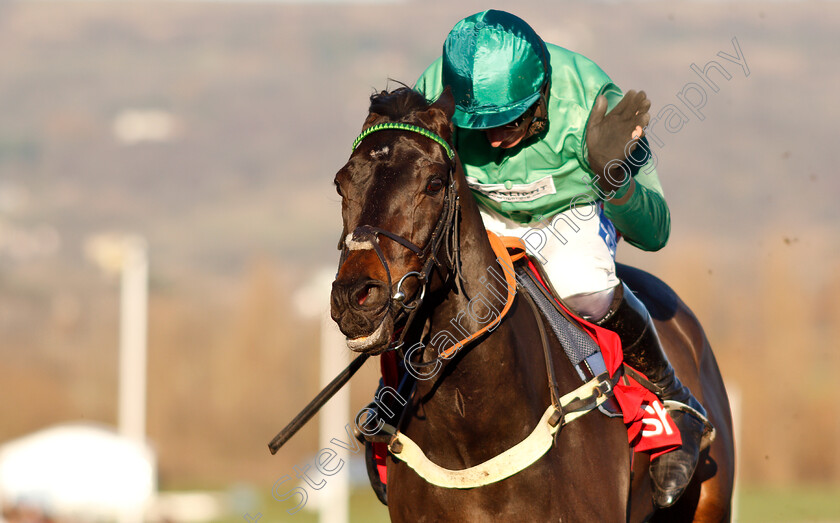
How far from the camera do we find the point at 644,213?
4402 millimetres

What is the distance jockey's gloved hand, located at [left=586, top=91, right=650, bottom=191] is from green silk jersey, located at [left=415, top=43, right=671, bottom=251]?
360mm

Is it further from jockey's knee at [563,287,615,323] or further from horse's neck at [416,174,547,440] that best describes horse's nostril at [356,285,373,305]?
jockey's knee at [563,287,615,323]

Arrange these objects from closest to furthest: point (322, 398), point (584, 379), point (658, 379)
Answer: point (584, 379)
point (322, 398)
point (658, 379)

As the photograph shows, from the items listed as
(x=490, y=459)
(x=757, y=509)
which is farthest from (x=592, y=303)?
(x=757, y=509)

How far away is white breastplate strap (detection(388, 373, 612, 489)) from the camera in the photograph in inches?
146

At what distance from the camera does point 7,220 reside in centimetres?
5241

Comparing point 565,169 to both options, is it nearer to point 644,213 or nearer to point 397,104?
point 644,213

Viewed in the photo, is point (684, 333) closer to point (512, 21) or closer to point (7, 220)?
point (512, 21)

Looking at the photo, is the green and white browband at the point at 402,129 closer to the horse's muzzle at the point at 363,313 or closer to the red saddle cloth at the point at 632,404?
the horse's muzzle at the point at 363,313

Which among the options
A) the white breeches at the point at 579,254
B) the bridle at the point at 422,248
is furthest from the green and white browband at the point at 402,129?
the white breeches at the point at 579,254

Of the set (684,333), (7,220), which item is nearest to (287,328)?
(7,220)

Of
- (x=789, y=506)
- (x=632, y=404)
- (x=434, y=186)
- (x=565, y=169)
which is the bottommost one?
(x=789, y=506)

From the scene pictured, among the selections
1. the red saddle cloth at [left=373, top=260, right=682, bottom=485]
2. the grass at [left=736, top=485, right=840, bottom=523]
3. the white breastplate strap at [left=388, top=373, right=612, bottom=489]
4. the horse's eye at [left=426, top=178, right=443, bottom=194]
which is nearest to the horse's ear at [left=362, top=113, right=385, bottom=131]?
the horse's eye at [left=426, top=178, right=443, bottom=194]

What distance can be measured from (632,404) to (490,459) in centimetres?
73
